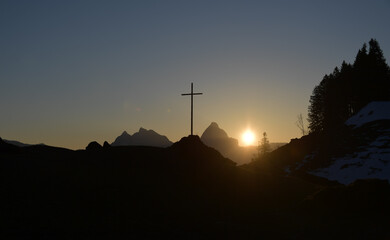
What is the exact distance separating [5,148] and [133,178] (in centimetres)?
980

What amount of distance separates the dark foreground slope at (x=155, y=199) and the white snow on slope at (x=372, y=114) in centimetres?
3660

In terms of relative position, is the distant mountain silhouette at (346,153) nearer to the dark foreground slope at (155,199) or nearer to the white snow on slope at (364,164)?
the white snow on slope at (364,164)

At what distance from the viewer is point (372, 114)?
56625mm

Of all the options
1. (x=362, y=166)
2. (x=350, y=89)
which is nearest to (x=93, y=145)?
(x=362, y=166)

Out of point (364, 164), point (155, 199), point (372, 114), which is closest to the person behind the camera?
point (155, 199)

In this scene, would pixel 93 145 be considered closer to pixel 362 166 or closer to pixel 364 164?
pixel 362 166

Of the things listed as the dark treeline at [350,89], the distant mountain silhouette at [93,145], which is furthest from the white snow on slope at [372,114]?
the distant mountain silhouette at [93,145]

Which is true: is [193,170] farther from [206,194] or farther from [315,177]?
[315,177]

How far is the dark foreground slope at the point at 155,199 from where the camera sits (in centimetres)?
1258

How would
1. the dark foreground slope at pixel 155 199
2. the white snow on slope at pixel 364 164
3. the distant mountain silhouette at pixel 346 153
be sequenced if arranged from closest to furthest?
the dark foreground slope at pixel 155 199, the white snow on slope at pixel 364 164, the distant mountain silhouette at pixel 346 153

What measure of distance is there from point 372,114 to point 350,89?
1574 centimetres

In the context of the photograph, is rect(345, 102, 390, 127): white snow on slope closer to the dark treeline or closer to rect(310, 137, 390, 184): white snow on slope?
the dark treeline

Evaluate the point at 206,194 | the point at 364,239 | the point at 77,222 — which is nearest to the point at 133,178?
the point at 206,194

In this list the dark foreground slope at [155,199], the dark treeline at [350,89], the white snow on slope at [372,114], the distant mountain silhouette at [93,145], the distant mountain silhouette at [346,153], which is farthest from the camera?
the dark treeline at [350,89]
